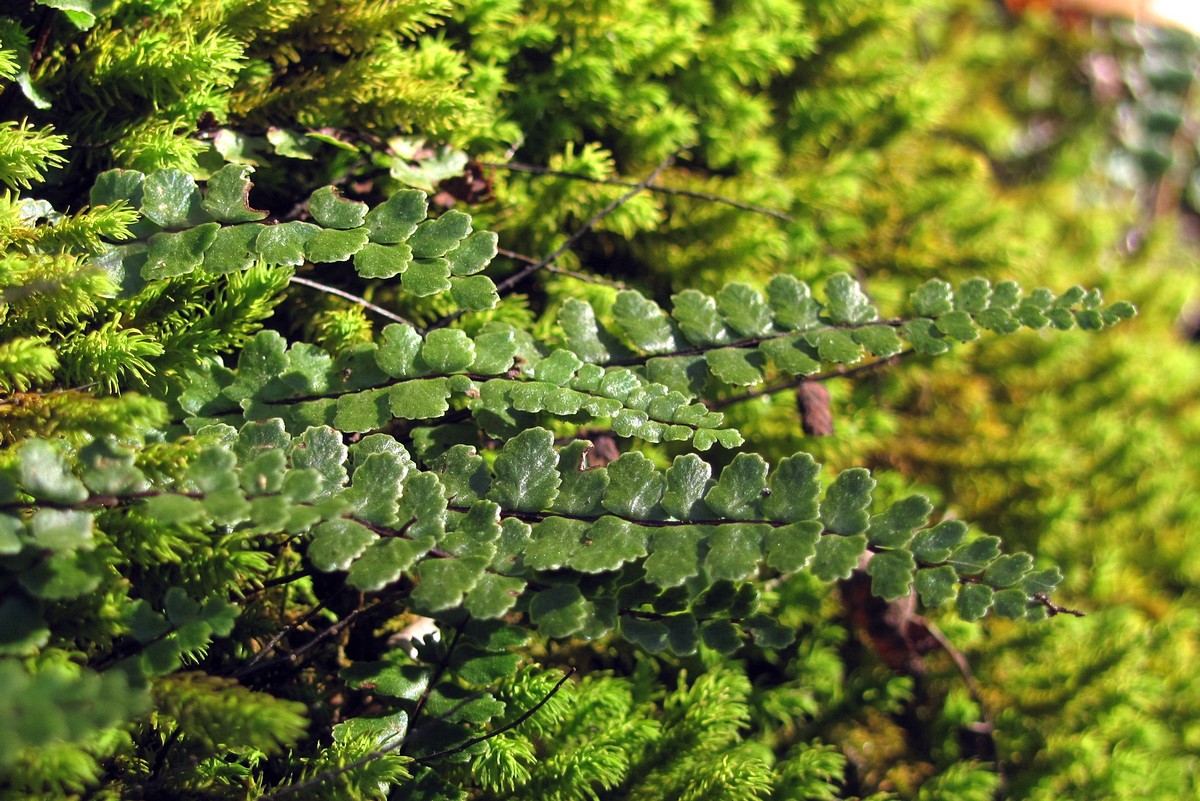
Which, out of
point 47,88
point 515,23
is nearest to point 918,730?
point 515,23

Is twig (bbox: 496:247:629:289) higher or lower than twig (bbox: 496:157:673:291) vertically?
lower

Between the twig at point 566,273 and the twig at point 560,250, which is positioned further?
the twig at point 566,273

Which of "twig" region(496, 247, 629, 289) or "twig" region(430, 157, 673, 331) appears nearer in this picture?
"twig" region(430, 157, 673, 331)

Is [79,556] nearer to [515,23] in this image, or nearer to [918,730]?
A: [515,23]

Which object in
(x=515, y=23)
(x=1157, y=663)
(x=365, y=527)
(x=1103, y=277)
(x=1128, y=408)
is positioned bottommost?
(x=1157, y=663)

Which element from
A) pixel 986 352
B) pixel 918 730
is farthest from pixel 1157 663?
pixel 986 352

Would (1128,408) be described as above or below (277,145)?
below

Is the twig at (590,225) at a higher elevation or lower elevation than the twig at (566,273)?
higher

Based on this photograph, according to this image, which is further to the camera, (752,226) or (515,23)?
(752,226)

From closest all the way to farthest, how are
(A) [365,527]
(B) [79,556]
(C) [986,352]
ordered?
(B) [79,556], (A) [365,527], (C) [986,352]

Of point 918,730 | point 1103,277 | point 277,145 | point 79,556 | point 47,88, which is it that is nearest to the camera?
point 79,556

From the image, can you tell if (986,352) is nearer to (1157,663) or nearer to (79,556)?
(1157,663)
